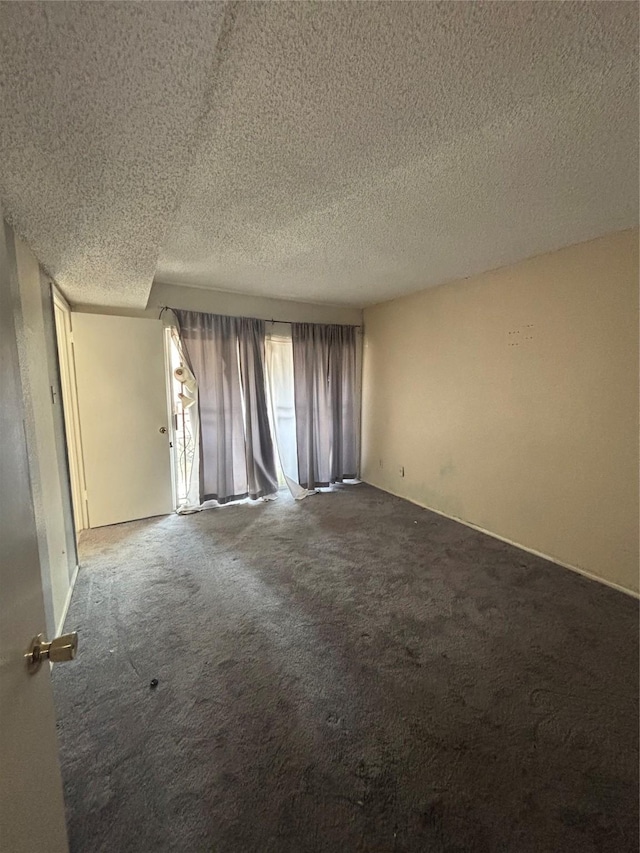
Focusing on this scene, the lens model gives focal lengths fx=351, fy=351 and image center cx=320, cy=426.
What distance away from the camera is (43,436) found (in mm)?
1923

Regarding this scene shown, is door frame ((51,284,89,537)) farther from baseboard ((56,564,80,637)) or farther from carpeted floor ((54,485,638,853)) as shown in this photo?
carpeted floor ((54,485,638,853))

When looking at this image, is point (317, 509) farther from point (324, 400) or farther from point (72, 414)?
point (72, 414)

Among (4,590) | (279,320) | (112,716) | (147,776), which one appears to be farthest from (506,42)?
(279,320)

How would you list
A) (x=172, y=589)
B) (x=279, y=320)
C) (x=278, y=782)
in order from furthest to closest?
1. (x=279, y=320)
2. (x=172, y=589)
3. (x=278, y=782)

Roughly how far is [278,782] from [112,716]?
75cm

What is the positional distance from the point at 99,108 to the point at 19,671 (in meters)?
1.29

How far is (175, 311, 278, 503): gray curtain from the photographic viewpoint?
357cm

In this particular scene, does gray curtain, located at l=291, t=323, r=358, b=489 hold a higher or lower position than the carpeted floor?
higher

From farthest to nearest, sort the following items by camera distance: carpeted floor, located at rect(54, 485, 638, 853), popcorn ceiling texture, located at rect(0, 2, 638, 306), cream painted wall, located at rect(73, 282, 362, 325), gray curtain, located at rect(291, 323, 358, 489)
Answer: gray curtain, located at rect(291, 323, 358, 489) < cream painted wall, located at rect(73, 282, 362, 325) < carpeted floor, located at rect(54, 485, 638, 853) < popcorn ceiling texture, located at rect(0, 2, 638, 306)

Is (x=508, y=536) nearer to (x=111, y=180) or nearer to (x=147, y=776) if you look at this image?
(x=147, y=776)

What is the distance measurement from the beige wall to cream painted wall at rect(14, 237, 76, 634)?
3.13m

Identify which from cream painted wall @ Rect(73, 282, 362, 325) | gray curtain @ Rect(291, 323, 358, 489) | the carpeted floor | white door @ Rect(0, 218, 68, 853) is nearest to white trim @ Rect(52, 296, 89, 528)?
cream painted wall @ Rect(73, 282, 362, 325)

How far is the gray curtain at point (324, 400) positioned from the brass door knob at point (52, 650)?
352 centimetres

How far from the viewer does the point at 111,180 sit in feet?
4.06
